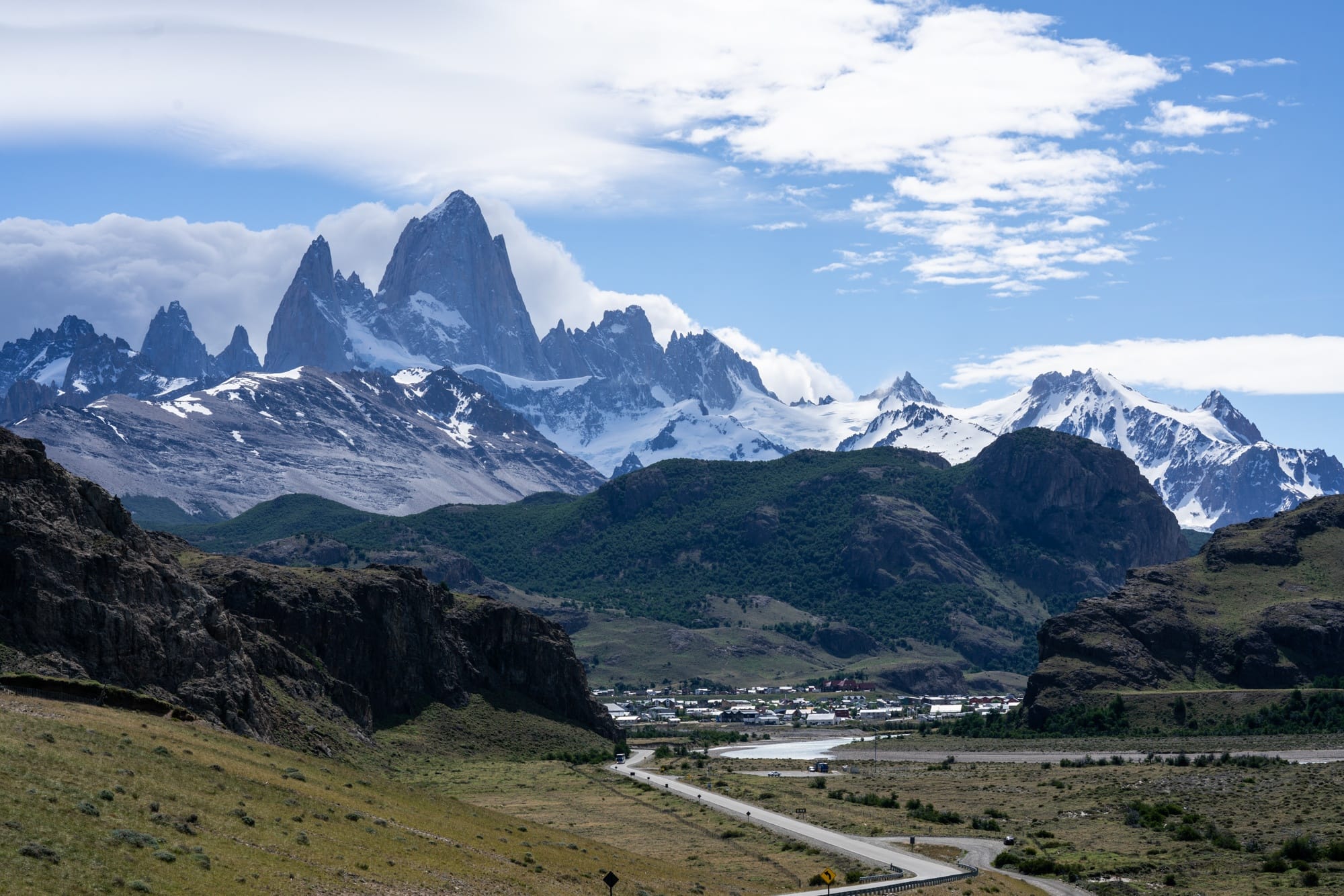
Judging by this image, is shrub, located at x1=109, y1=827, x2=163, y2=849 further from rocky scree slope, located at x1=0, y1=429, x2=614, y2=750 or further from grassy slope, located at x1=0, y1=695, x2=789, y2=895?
rocky scree slope, located at x1=0, y1=429, x2=614, y2=750

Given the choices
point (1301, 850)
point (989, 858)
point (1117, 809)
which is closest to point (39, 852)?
point (989, 858)

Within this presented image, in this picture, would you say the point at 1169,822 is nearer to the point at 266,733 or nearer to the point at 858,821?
the point at 858,821

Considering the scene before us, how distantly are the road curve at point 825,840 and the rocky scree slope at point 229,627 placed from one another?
30698mm

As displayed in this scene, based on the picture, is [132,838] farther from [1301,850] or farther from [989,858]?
[1301,850]

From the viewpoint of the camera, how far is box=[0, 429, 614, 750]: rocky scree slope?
332 feet

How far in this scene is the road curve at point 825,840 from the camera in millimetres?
91812

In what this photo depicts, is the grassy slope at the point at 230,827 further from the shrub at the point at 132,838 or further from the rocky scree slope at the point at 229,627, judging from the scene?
the rocky scree slope at the point at 229,627

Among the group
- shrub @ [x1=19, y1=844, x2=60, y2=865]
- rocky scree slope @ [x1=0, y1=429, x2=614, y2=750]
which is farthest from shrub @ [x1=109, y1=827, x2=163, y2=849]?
rocky scree slope @ [x1=0, y1=429, x2=614, y2=750]

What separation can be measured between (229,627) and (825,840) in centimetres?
5051

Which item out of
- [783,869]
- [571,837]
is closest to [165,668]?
[571,837]

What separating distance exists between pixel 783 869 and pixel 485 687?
96.1 m

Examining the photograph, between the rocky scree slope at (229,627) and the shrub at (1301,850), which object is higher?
the rocky scree slope at (229,627)

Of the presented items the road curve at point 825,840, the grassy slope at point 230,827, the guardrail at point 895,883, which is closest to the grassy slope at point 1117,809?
the guardrail at point 895,883

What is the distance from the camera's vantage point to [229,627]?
4801 inches
